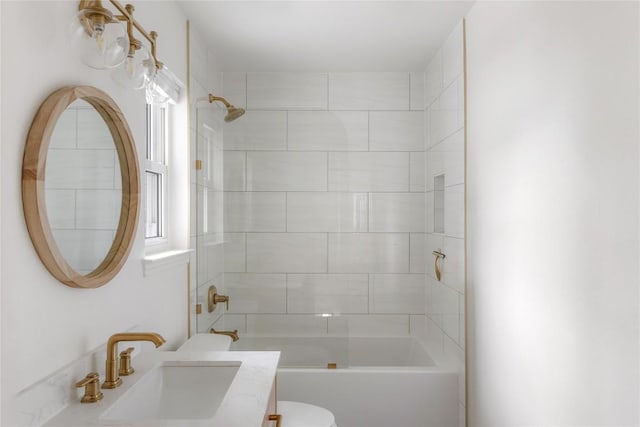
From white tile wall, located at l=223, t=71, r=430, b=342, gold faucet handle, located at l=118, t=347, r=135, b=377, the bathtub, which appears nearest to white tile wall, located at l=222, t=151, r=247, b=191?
white tile wall, located at l=223, t=71, r=430, b=342

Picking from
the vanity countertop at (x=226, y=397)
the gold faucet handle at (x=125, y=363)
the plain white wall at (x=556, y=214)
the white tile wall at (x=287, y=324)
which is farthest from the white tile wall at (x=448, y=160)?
the gold faucet handle at (x=125, y=363)

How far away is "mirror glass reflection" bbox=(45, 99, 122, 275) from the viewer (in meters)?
1.36

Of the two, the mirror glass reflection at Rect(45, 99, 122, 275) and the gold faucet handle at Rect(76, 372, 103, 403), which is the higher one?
the mirror glass reflection at Rect(45, 99, 122, 275)

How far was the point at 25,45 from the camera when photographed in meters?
1.23

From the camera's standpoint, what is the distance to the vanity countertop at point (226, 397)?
1.30 metres

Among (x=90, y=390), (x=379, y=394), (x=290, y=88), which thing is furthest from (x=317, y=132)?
(x=90, y=390)

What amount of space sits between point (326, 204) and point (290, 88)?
2.92 ft

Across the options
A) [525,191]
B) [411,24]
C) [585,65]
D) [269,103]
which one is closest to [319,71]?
[269,103]

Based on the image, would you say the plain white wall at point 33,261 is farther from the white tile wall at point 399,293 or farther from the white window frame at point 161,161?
the white tile wall at point 399,293

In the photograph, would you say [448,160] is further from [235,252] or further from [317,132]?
[235,252]

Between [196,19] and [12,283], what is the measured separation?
1947 millimetres

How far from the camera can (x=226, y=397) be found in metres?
1.47

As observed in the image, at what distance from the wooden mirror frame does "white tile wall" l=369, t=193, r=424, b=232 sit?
2.08 m

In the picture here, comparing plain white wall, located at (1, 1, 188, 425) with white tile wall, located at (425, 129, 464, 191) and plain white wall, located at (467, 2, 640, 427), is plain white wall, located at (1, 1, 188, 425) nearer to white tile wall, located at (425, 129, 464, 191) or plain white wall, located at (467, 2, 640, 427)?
plain white wall, located at (467, 2, 640, 427)
